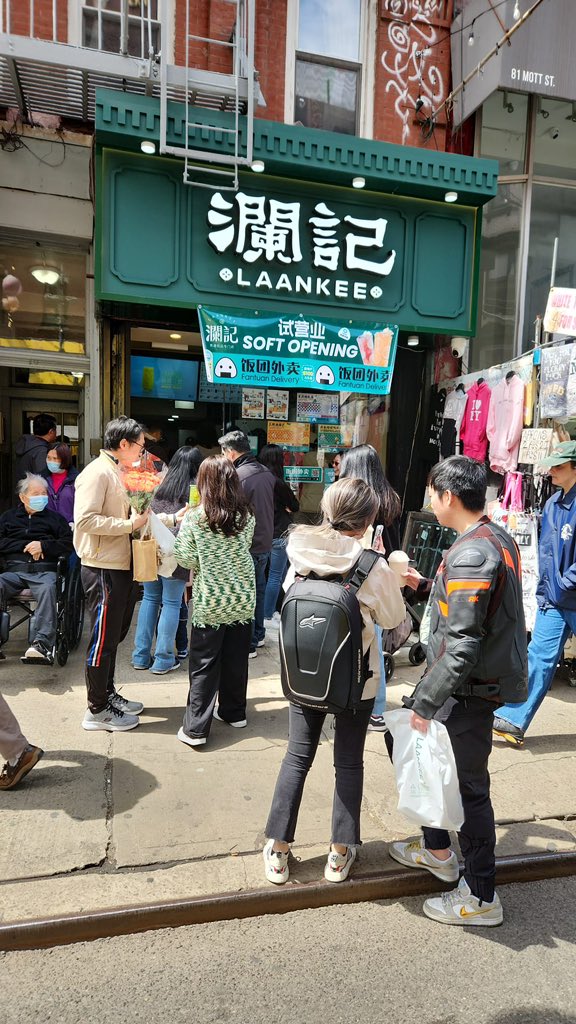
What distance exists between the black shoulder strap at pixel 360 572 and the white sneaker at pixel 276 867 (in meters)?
1.26

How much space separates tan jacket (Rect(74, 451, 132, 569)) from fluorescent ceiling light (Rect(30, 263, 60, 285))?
15.9 ft

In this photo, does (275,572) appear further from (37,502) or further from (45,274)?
(45,274)

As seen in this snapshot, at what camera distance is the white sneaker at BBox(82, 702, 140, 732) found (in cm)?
438

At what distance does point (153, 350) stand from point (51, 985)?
24.2 ft

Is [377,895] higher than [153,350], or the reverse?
[153,350]

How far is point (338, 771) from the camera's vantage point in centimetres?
293

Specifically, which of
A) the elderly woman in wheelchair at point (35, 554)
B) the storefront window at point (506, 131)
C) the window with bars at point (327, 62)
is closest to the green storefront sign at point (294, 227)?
the storefront window at point (506, 131)

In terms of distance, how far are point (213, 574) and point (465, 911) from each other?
2.26 meters

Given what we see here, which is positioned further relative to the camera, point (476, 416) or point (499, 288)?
point (499, 288)

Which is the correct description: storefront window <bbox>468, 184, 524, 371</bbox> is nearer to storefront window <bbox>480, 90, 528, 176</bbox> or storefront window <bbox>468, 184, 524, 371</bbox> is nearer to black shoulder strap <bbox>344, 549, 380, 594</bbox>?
storefront window <bbox>480, 90, 528, 176</bbox>

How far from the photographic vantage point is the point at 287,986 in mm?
2424

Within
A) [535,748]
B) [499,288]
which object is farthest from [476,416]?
[535,748]

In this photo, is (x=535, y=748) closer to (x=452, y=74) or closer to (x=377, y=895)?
(x=377, y=895)

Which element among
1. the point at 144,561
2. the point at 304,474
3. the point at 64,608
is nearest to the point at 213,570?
the point at 144,561
